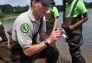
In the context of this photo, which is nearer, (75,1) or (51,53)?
(51,53)

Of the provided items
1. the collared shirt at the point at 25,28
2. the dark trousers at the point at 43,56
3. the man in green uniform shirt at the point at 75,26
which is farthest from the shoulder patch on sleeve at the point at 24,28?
the man in green uniform shirt at the point at 75,26

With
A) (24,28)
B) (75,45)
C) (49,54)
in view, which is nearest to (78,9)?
(75,45)

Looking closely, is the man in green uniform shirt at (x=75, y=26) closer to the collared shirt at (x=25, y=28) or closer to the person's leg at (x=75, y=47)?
the person's leg at (x=75, y=47)

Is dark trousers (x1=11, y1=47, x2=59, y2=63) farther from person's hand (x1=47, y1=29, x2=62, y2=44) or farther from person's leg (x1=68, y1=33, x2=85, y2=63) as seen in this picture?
person's leg (x1=68, y1=33, x2=85, y2=63)

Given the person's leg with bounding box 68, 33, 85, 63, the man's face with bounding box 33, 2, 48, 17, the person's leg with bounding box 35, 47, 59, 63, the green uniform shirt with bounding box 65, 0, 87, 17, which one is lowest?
the person's leg with bounding box 68, 33, 85, 63

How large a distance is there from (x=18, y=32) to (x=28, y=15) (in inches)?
9.3

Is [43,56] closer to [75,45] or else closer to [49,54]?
[49,54]

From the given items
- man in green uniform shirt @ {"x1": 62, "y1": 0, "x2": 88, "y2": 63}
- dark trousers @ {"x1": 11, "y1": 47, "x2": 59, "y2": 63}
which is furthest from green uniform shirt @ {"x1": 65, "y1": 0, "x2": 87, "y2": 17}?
dark trousers @ {"x1": 11, "y1": 47, "x2": 59, "y2": 63}

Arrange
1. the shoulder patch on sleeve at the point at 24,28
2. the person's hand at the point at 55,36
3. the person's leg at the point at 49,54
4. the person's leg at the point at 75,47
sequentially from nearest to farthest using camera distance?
the person's hand at the point at 55,36, the shoulder patch on sleeve at the point at 24,28, the person's leg at the point at 49,54, the person's leg at the point at 75,47

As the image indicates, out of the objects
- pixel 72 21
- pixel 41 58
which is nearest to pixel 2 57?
pixel 72 21

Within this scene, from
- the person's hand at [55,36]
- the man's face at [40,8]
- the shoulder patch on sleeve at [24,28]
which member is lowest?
the person's hand at [55,36]

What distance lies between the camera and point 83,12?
25.0 ft

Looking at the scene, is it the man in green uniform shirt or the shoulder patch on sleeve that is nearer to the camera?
the shoulder patch on sleeve

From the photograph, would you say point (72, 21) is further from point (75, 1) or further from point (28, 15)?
point (28, 15)
